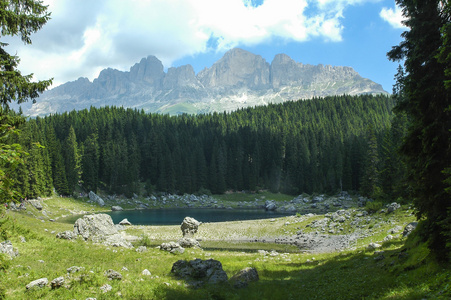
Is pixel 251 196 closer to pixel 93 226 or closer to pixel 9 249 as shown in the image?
pixel 93 226

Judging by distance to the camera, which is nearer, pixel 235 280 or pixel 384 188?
pixel 235 280

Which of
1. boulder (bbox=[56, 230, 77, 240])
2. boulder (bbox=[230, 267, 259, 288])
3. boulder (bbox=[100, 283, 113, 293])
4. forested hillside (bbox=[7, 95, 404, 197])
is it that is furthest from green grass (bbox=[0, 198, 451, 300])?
forested hillside (bbox=[7, 95, 404, 197])

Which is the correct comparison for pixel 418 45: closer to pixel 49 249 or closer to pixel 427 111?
pixel 427 111

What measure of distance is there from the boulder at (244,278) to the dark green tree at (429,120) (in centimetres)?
1062

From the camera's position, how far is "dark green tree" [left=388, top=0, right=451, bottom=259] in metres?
13.3

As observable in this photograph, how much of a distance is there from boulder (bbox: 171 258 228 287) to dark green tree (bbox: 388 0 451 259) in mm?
12301

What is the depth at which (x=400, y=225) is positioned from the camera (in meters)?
32.8

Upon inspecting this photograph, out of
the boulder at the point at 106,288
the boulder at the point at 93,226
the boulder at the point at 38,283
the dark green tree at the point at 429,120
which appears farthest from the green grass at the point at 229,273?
the boulder at the point at 93,226

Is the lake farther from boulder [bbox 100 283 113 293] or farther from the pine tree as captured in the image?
boulder [bbox 100 283 113 293]

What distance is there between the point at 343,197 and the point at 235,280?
88.2 metres

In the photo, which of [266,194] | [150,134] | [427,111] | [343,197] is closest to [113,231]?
[427,111]

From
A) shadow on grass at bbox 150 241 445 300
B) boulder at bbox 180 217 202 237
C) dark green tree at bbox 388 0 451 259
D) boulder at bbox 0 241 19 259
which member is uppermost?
dark green tree at bbox 388 0 451 259

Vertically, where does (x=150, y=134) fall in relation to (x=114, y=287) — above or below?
above

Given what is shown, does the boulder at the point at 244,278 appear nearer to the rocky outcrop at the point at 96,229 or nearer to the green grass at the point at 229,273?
the green grass at the point at 229,273
